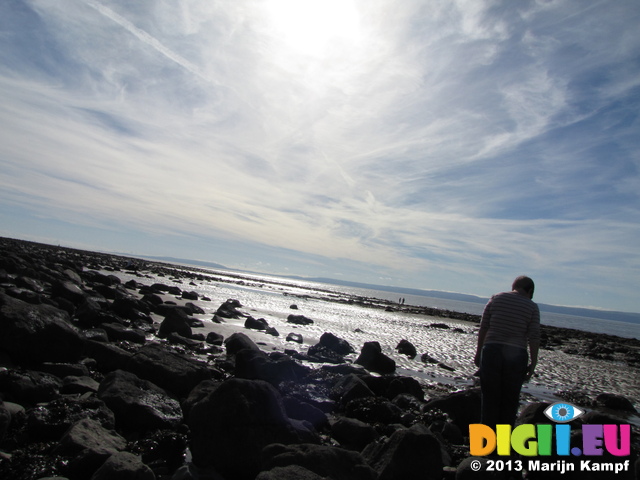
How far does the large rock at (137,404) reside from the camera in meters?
6.37

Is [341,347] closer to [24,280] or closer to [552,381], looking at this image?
[552,381]

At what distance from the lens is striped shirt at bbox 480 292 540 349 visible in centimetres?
605

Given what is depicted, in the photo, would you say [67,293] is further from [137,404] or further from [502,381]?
[502,381]

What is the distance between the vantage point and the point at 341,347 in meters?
17.9

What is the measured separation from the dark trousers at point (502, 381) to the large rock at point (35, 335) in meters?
8.69

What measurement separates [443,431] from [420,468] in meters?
2.83

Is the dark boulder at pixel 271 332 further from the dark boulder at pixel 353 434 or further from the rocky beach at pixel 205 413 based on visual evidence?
the dark boulder at pixel 353 434

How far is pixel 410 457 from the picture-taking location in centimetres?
548

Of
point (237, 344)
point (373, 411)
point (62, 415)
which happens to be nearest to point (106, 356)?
point (62, 415)

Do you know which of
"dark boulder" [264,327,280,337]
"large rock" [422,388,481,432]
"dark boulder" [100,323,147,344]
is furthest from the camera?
"dark boulder" [264,327,280,337]

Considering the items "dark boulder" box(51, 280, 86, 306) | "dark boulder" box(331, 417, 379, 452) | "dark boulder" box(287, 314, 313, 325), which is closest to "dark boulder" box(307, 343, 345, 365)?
"dark boulder" box(331, 417, 379, 452)

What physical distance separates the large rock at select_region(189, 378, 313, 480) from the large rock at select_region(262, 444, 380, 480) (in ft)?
1.93

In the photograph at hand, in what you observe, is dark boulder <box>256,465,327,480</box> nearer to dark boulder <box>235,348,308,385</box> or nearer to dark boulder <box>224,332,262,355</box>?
dark boulder <box>235,348,308,385</box>

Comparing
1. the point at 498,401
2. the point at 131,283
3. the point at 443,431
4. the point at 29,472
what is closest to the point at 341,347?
the point at 443,431
